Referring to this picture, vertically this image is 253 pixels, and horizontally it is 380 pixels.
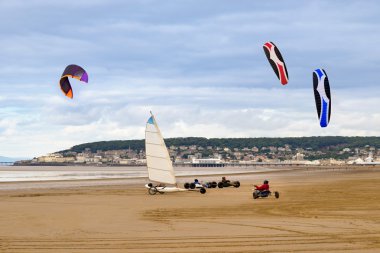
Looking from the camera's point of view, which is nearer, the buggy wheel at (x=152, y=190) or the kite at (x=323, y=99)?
the kite at (x=323, y=99)

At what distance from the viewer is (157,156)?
33.8m

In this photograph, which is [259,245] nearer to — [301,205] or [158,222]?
[158,222]

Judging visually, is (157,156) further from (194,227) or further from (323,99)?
(194,227)

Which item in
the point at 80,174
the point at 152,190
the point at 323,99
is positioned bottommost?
the point at 152,190

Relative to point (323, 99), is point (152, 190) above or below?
below

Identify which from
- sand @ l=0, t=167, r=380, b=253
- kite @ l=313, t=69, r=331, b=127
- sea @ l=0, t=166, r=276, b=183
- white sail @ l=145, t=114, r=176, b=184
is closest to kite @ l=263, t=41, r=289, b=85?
kite @ l=313, t=69, r=331, b=127

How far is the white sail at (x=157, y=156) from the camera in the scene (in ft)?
110

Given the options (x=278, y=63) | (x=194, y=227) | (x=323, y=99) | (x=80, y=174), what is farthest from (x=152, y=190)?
Answer: (x=80, y=174)

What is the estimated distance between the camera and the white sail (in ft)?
110

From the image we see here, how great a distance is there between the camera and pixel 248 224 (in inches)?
674

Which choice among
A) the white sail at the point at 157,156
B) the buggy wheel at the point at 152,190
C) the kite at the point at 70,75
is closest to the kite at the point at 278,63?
the white sail at the point at 157,156

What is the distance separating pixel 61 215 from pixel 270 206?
28.0 ft

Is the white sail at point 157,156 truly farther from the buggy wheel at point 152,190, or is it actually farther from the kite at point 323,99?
the kite at point 323,99

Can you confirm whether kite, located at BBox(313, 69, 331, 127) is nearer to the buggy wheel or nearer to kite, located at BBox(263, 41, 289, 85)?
kite, located at BBox(263, 41, 289, 85)
